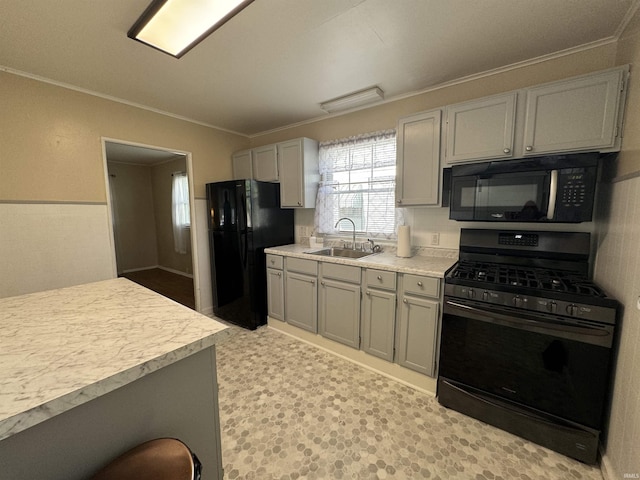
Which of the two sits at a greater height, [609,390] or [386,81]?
[386,81]

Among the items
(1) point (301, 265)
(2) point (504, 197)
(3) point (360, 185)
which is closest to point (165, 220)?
(1) point (301, 265)

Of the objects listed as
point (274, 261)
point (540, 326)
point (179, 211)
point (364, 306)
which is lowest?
point (364, 306)

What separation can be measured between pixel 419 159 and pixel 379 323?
142 cm

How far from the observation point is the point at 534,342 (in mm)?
1523

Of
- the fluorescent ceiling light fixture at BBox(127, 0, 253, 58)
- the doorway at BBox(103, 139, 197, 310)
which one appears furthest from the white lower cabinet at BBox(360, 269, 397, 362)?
the doorway at BBox(103, 139, 197, 310)

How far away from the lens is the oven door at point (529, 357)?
140 cm

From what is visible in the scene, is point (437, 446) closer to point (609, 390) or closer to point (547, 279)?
point (609, 390)

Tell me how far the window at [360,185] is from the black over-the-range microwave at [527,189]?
29.6 inches

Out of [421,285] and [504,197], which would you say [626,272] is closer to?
[504,197]

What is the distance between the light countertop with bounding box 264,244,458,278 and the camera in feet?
6.43

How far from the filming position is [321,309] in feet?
8.46

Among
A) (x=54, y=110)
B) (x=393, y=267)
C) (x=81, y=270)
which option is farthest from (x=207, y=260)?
(x=393, y=267)

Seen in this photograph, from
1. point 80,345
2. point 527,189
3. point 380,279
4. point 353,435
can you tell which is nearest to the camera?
point 80,345

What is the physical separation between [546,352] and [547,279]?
44 cm
